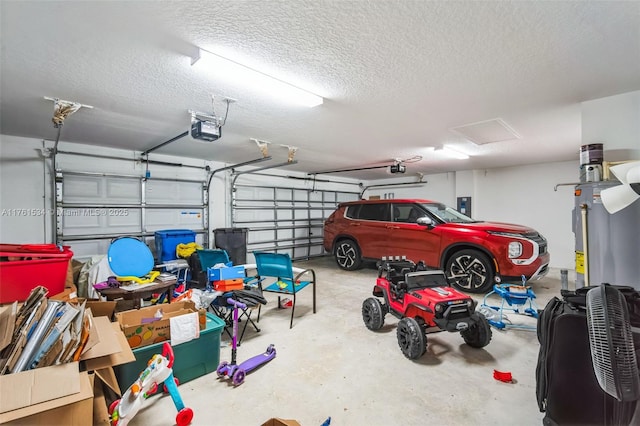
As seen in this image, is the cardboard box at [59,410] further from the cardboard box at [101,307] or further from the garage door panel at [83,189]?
the garage door panel at [83,189]

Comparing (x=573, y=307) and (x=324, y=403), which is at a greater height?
(x=573, y=307)

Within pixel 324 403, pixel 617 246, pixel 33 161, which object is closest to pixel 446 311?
pixel 324 403

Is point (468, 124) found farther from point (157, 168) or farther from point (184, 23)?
point (157, 168)

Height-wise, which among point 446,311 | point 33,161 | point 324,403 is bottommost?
point 324,403

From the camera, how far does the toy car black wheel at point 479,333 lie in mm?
2504

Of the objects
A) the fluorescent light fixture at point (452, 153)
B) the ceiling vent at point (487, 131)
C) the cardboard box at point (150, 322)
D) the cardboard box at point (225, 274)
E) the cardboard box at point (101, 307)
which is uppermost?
the fluorescent light fixture at point (452, 153)

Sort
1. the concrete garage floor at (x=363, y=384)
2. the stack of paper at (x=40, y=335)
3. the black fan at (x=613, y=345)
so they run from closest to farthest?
the black fan at (x=613, y=345) → the stack of paper at (x=40, y=335) → the concrete garage floor at (x=363, y=384)

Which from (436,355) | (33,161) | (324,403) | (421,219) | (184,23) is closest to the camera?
(184,23)

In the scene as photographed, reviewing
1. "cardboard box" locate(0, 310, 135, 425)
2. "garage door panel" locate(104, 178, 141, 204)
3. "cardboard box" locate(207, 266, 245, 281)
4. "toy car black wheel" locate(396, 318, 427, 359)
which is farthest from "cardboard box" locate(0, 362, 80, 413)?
"garage door panel" locate(104, 178, 141, 204)

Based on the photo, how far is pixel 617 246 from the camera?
239 cm

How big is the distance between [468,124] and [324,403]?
3430mm

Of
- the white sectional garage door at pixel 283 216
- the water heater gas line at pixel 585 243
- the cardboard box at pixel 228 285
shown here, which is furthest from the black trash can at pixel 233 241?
the water heater gas line at pixel 585 243

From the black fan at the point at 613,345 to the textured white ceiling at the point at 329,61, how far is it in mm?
1505

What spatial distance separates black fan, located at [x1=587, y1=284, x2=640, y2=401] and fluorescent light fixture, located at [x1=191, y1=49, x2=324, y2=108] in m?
2.38
